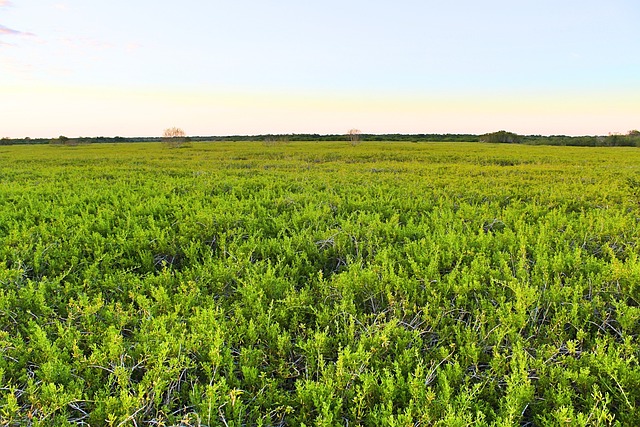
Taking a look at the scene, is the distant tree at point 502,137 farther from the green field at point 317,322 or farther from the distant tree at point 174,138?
the green field at point 317,322

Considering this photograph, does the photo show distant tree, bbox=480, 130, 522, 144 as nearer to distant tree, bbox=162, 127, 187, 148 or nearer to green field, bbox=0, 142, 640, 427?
distant tree, bbox=162, 127, 187, 148

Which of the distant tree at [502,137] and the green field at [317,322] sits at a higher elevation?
the distant tree at [502,137]

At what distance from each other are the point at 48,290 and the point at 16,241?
180 centimetres

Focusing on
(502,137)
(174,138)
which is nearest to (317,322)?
(174,138)

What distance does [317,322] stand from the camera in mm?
3398

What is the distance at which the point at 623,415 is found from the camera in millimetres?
2312

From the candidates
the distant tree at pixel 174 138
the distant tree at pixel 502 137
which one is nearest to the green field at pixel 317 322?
the distant tree at pixel 174 138

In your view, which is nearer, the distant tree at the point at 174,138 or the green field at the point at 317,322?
the green field at the point at 317,322

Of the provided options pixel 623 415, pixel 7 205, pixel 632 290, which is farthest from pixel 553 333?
pixel 7 205

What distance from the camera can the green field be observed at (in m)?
2.46

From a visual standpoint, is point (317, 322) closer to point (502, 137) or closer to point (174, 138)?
point (174, 138)

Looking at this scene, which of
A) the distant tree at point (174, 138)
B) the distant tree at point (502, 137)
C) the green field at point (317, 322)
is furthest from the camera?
the distant tree at point (502, 137)

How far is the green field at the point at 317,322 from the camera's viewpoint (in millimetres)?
2465

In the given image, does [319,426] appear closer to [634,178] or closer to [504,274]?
[504,274]
